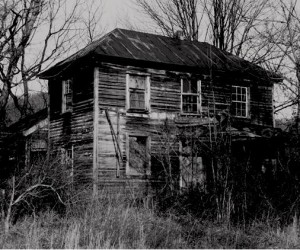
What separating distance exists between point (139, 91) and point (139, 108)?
772 mm

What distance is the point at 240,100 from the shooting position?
22234mm

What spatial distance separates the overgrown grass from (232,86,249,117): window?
10.3 m

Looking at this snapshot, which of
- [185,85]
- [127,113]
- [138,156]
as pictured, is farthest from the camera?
[185,85]

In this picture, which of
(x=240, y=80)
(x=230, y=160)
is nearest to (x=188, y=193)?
(x=230, y=160)

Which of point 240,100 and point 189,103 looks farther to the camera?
point 240,100

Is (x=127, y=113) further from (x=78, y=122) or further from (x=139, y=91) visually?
(x=78, y=122)

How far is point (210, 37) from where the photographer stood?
3684 centimetres

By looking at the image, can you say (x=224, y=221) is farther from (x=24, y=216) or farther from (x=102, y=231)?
(x=24, y=216)

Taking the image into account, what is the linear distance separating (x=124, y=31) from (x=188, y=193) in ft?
32.9

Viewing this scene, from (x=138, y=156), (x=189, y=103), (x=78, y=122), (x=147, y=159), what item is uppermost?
(x=189, y=103)

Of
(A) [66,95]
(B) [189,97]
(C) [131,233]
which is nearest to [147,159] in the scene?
(B) [189,97]

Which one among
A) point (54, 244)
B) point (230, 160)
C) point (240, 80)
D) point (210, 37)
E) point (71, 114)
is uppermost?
point (210, 37)

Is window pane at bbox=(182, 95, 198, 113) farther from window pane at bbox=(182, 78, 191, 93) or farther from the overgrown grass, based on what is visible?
the overgrown grass

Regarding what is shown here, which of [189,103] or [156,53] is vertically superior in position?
[156,53]
